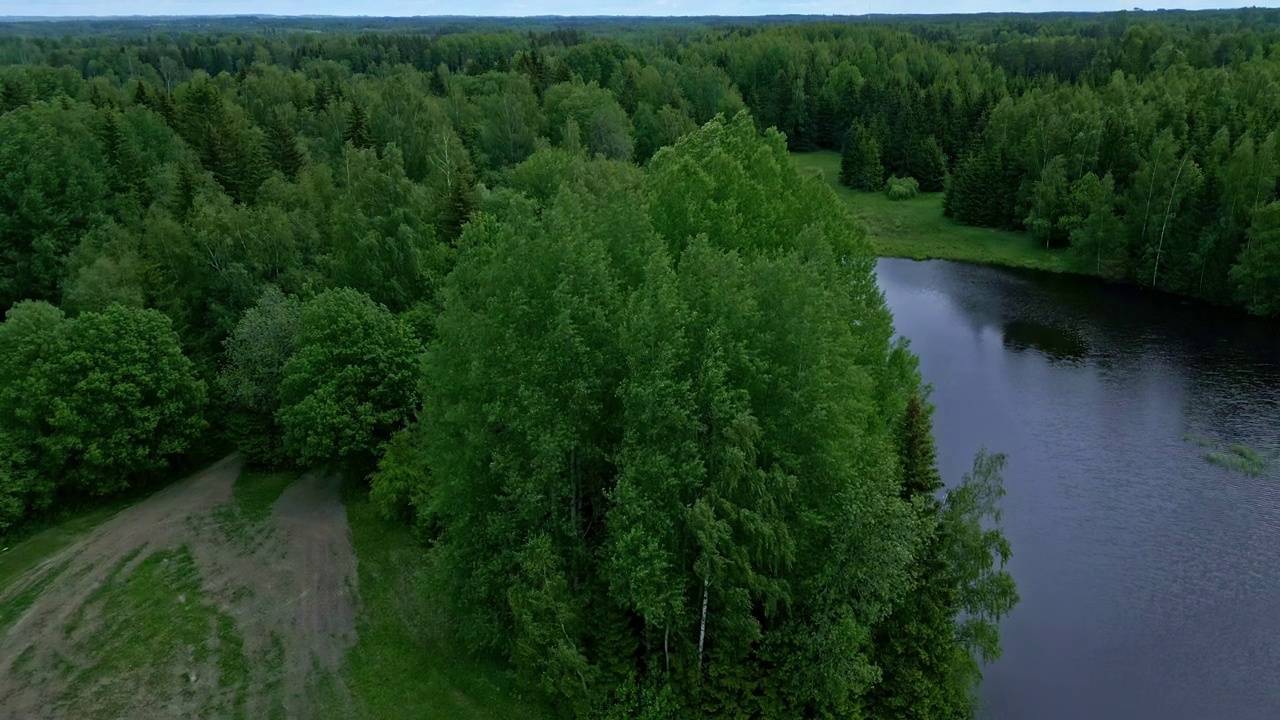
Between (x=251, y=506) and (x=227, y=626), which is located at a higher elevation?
(x=227, y=626)

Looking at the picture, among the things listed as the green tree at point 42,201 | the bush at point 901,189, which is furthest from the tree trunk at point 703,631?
the bush at point 901,189

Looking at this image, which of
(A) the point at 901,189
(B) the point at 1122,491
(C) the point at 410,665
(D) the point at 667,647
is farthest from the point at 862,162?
(C) the point at 410,665

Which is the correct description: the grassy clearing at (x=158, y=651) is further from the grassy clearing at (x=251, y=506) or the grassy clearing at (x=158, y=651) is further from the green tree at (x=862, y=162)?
the green tree at (x=862, y=162)

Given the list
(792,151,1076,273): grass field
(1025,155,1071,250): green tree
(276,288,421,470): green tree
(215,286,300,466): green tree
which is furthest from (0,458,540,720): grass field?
(1025,155,1071,250): green tree

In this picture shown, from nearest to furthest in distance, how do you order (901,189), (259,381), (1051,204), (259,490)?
(259,490), (259,381), (1051,204), (901,189)

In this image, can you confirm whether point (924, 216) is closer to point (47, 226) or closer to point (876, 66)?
point (876, 66)

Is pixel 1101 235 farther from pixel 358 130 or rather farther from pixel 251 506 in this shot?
pixel 251 506

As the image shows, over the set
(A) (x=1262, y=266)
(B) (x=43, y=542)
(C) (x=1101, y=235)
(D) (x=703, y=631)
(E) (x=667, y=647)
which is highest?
(D) (x=703, y=631)

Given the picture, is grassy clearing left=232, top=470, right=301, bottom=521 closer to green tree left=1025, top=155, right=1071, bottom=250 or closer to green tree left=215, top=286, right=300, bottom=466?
green tree left=215, top=286, right=300, bottom=466
